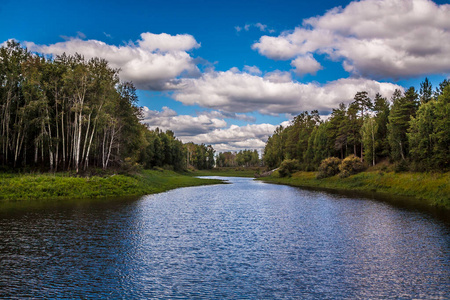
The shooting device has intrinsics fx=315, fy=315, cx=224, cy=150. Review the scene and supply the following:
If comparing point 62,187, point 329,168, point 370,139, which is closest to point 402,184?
point 370,139

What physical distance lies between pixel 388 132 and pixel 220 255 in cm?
7414

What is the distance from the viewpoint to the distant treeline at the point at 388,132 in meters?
55.2

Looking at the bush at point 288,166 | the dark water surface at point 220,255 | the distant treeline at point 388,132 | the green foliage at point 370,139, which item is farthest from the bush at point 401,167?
the bush at point 288,166

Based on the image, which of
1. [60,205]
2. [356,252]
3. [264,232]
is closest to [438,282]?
[356,252]

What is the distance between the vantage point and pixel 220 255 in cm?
1900

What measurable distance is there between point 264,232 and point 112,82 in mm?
46642

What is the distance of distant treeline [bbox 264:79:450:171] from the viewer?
55219mm

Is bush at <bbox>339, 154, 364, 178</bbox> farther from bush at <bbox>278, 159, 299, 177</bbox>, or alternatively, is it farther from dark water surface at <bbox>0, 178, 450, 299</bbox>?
dark water surface at <bbox>0, 178, 450, 299</bbox>

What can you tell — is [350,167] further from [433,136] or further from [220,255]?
[220,255]

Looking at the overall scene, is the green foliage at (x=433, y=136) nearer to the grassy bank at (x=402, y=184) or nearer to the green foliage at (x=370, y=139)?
the grassy bank at (x=402, y=184)

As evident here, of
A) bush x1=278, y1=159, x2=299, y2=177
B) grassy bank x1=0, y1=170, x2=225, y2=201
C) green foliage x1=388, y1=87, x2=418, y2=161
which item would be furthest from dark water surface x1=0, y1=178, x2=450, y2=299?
bush x1=278, y1=159, x2=299, y2=177

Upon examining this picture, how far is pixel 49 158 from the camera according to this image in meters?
58.8

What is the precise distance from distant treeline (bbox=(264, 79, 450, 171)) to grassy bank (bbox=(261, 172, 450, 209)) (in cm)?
303

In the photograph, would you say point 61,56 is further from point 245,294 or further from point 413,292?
point 413,292
